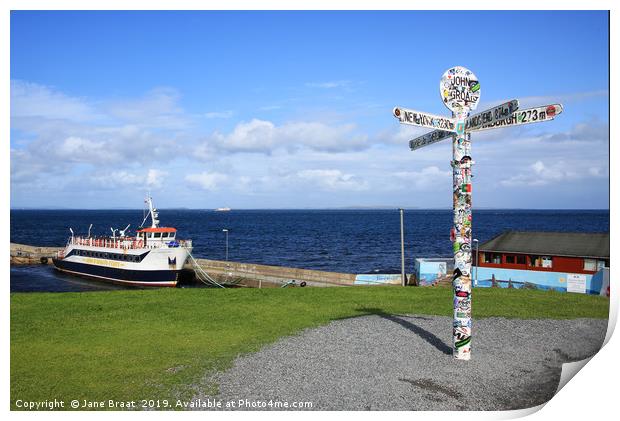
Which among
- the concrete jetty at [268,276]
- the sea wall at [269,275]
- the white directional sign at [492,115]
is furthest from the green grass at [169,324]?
the sea wall at [269,275]

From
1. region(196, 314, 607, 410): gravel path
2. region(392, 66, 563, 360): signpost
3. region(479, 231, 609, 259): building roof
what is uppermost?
region(392, 66, 563, 360): signpost

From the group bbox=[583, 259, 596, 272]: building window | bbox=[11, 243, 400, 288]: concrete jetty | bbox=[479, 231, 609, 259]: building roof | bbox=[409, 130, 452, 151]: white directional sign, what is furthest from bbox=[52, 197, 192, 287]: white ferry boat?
bbox=[409, 130, 452, 151]: white directional sign

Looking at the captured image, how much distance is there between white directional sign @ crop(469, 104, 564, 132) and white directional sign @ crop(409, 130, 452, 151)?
0.82 meters

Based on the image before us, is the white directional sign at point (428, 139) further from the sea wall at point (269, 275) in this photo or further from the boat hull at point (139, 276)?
the boat hull at point (139, 276)

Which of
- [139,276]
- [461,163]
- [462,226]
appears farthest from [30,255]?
[461,163]

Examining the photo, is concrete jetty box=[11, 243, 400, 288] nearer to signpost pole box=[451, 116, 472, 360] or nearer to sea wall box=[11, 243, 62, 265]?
signpost pole box=[451, 116, 472, 360]

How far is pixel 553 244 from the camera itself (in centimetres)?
2836

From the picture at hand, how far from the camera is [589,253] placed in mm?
26625

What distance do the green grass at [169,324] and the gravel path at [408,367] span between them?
977 mm

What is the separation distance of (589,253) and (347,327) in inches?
744

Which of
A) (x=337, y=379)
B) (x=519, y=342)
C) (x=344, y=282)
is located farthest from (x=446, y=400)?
(x=344, y=282)

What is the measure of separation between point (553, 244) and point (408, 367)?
70.5 ft

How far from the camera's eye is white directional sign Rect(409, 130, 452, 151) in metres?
11.4

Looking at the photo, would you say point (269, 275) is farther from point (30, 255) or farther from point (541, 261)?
point (30, 255)
